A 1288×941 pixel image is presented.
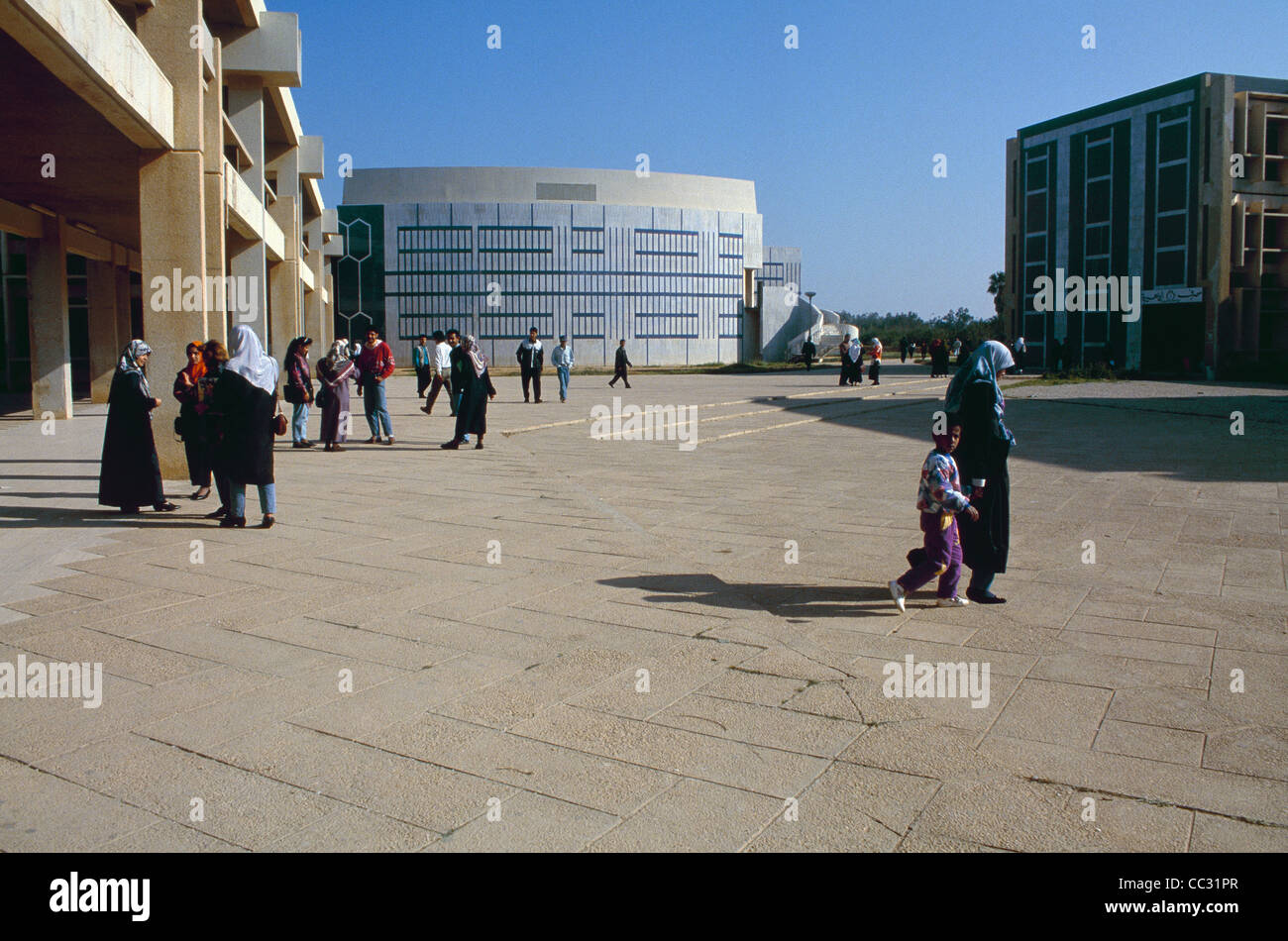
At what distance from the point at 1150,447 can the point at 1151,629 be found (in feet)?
31.1

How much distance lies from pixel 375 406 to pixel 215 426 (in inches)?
252

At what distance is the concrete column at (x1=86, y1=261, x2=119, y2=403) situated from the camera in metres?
22.4

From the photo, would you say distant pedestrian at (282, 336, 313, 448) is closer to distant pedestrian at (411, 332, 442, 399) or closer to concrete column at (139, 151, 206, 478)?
concrete column at (139, 151, 206, 478)

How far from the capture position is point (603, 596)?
19.8ft

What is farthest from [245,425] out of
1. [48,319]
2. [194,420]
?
[48,319]

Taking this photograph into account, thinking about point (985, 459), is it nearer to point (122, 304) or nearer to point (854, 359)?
point (122, 304)

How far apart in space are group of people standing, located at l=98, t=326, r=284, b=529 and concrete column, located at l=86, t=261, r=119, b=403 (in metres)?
15.2

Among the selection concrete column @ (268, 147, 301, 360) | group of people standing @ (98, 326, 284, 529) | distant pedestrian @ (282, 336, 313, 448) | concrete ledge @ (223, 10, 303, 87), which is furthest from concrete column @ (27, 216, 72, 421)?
group of people standing @ (98, 326, 284, 529)

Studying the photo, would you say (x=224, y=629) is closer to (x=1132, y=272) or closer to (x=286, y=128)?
(x=286, y=128)

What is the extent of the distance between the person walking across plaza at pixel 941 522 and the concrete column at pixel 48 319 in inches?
694

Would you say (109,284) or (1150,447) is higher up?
(109,284)

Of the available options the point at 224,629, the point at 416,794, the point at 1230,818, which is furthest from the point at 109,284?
the point at 1230,818

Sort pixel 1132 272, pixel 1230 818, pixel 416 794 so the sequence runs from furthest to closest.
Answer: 1. pixel 1132 272
2. pixel 416 794
3. pixel 1230 818
